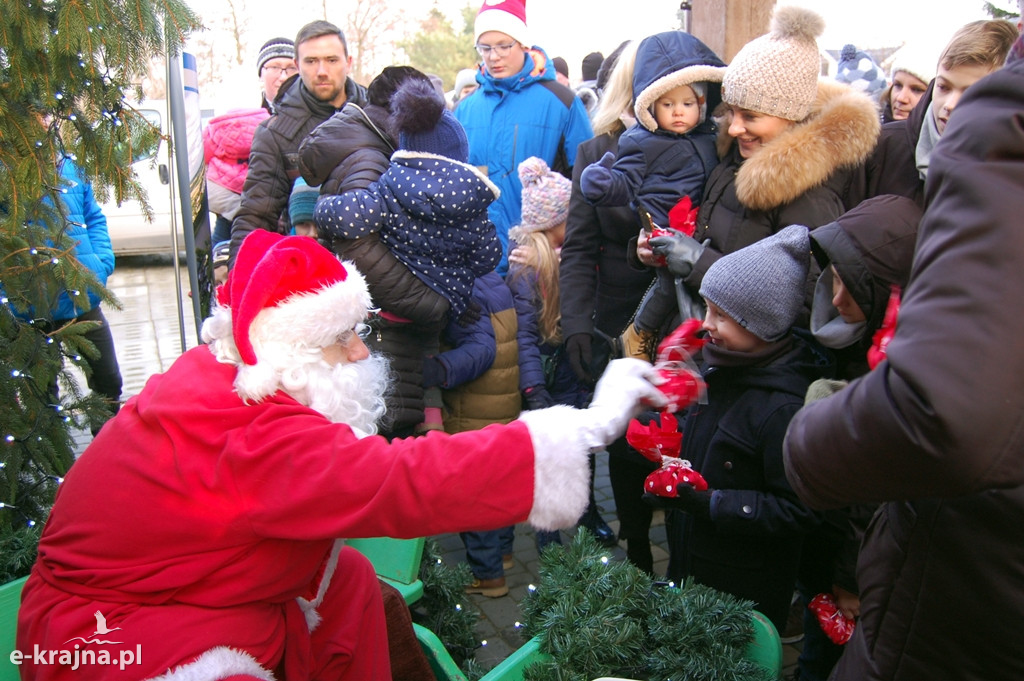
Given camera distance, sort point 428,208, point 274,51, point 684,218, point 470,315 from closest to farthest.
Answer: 1. point 684,218
2. point 428,208
3. point 470,315
4. point 274,51

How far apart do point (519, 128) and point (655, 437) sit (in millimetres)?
2801

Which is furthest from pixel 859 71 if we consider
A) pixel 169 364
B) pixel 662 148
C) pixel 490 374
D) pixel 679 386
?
pixel 169 364

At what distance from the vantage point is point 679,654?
2.03 metres

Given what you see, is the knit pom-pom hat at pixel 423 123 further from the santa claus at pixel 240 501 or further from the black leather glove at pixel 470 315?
the santa claus at pixel 240 501

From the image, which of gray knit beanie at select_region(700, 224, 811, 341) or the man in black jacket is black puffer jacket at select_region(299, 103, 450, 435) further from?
gray knit beanie at select_region(700, 224, 811, 341)

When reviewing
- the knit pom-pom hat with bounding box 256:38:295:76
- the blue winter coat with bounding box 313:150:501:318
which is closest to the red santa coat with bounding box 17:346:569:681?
the blue winter coat with bounding box 313:150:501:318

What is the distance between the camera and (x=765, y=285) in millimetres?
2355

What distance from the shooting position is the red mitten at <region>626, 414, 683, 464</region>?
2.43m

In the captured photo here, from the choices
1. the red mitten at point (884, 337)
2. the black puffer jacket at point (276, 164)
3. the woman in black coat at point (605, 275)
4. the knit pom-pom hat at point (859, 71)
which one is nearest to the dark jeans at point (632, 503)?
the woman in black coat at point (605, 275)

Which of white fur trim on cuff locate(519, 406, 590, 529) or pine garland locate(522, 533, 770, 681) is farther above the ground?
white fur trim on cuff locate(519, 406, 590, 529)

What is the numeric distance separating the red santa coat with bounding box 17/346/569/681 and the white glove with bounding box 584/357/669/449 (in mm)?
166

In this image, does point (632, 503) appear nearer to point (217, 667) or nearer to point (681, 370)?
point (681, 370)

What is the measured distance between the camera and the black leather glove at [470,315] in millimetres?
3645

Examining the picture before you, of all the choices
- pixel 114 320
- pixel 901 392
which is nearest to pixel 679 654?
pixel 901 392
